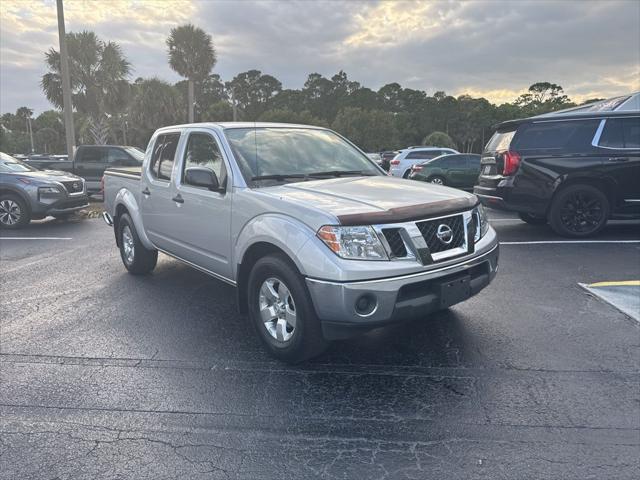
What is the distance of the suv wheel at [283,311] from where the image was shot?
345cm

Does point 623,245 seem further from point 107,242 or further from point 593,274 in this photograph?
point 107,242

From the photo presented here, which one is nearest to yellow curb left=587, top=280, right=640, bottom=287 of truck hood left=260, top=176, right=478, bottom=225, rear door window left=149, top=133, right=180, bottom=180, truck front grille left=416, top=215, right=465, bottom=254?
truck hood left=260, top=176, right=478, bottom=225

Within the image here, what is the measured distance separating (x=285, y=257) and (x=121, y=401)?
148 centimetres

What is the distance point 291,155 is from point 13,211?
8816mm

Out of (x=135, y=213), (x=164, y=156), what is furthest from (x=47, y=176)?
(x=164, y=156)

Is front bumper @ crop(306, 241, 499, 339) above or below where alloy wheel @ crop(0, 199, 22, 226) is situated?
above

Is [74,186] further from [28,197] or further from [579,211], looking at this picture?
[579,211]

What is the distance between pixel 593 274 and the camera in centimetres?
604

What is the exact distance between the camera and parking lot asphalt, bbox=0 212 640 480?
2650mm

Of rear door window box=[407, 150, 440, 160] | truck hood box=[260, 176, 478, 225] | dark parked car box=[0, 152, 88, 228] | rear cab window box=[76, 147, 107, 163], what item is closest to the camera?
truck hood box=[260, 176, 478, 225]

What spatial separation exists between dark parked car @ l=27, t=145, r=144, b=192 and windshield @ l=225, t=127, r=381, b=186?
1246cm

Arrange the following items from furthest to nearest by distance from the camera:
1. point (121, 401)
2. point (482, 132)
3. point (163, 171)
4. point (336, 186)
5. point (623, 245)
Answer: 1. point (482, 132)
2. point (623, 245)
3. point (163, 171)
4. point (336, 186)
5. point (121, 401)

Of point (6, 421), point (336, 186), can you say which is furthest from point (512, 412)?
point (6, 421)

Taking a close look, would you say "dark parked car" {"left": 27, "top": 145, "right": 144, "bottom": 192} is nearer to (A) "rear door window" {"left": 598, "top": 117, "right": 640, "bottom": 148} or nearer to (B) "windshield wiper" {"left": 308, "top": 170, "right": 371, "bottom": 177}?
(B) "windshield wiper" {"left": 308, "top": 170, "right": 371, "bottom": 177}
